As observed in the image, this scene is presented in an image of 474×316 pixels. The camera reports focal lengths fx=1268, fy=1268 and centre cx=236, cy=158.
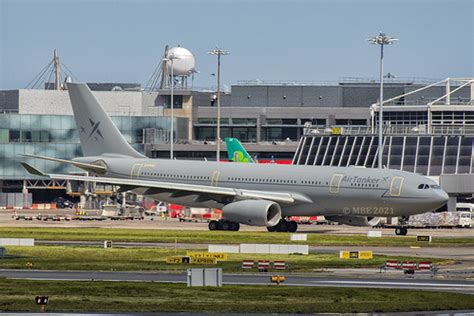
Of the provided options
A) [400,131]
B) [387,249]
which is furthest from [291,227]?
[400,131]

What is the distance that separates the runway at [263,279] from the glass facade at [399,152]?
78857 mm

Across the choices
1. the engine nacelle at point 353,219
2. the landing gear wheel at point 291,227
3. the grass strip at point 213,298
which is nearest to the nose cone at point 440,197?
the engine nacelle at point 353,219

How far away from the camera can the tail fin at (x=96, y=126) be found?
10294 cm

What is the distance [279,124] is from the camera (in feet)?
619

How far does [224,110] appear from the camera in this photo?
190 metres

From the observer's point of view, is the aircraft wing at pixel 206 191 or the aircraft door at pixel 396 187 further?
the aircraft wing at pixel 206 191

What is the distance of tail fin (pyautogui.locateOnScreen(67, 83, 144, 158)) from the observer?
102938 millimetres

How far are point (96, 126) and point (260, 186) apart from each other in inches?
654

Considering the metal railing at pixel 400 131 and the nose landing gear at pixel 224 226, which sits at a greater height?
the metal railing at pixel 400 131

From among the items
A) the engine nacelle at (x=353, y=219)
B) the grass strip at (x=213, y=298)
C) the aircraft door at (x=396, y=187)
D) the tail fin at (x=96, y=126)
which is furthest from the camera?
the tail fin at (x=96, y=126)

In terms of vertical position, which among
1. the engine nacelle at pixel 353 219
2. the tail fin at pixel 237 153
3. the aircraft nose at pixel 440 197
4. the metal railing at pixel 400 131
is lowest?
the engine nacelle at pixel 353 219

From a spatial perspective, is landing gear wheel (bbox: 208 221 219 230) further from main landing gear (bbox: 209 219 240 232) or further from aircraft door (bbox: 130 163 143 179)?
aircraft door (bbox: 130 163 143 179)

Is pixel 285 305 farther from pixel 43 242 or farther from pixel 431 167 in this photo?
pixel 431 167

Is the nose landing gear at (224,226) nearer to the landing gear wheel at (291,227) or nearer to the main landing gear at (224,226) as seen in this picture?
the main landing gear at (224,226)
